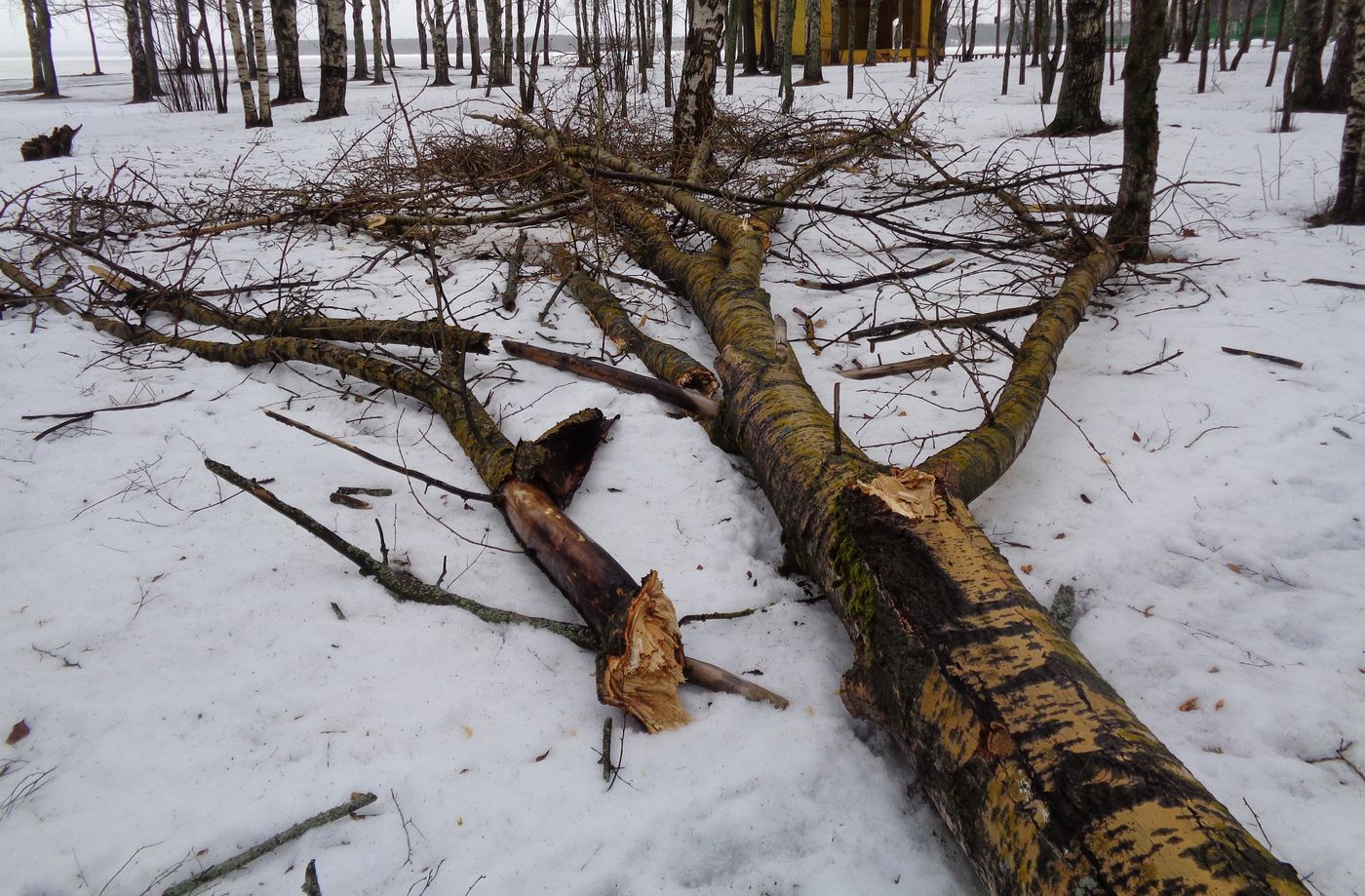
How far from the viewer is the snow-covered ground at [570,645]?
4.75 ft

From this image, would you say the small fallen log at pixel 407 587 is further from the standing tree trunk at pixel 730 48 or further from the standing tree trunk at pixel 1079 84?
the standing tree trunk at pixel 730 48

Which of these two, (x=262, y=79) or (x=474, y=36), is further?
(x=474, y=36)

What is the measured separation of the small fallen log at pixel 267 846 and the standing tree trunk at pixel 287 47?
1603 cm

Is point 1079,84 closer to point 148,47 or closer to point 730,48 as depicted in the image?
point 730,48

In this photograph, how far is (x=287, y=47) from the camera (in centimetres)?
1430

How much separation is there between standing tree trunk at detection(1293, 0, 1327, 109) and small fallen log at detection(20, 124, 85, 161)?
15432mm

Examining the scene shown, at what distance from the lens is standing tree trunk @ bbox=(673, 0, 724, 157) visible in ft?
20.5

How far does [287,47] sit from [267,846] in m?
17.6

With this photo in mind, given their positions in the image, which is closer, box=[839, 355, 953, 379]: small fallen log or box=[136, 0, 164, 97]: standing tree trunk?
box=[839, 355, 953, 379]: small fallen log

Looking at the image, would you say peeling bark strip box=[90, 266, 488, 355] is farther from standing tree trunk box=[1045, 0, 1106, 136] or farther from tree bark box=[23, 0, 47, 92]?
tree bark box=[23, 0, 47, 92]

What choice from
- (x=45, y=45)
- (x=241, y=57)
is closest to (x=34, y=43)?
(x=45, y=45)

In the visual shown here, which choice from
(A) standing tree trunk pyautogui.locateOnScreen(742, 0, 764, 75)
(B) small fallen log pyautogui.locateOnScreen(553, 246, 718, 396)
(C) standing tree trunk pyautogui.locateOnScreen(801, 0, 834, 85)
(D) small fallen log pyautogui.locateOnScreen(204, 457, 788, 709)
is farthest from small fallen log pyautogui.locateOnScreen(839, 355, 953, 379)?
(A) standing tree trunk pyautogui.locateOnScreen(742, 0, 764, 75)

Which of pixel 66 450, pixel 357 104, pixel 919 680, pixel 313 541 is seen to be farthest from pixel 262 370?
pixel 357 104

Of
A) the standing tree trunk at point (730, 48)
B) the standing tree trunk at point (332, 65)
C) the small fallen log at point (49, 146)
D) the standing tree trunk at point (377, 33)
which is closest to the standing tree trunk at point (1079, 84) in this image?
the standing tree trunk at point (730, 48)
